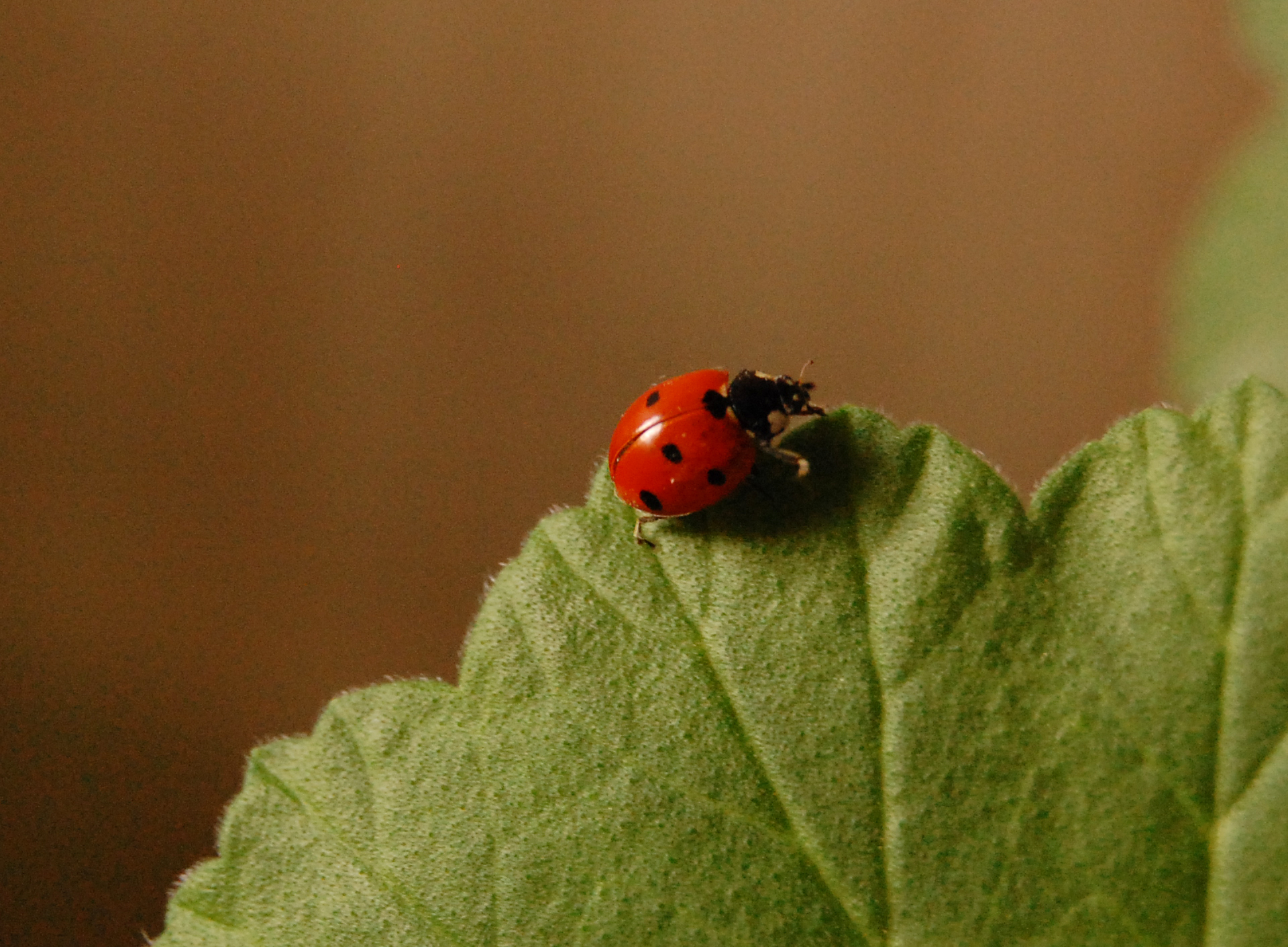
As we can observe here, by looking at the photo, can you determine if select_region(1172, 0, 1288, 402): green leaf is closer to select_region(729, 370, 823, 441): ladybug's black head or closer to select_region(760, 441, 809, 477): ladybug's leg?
select_region(729, 370, 823, 441): ladybug's black head

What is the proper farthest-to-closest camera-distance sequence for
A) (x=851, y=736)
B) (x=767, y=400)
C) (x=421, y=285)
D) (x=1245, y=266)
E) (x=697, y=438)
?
(x=421, y=285)
(x=1245, y=266)
(x=767, y=400)
(x=697, y=438)
(x=851, y=736)

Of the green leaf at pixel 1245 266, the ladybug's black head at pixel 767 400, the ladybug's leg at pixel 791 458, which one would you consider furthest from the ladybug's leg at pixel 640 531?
the green leaf at pixel 1245 266

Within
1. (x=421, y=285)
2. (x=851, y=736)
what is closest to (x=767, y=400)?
(x=851, y=736)

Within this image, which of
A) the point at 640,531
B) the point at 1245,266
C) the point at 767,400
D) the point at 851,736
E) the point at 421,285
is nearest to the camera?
the point at 851,736

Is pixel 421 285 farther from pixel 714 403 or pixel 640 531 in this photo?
pixel 640 531

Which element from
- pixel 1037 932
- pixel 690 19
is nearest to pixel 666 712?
pixel 1037 932

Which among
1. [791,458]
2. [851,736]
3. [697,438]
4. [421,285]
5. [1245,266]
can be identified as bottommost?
[851,736]
